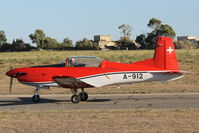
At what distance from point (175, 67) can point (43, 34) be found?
4529 inches

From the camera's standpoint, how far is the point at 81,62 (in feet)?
56.7

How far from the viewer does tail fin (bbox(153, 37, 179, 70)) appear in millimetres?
17250

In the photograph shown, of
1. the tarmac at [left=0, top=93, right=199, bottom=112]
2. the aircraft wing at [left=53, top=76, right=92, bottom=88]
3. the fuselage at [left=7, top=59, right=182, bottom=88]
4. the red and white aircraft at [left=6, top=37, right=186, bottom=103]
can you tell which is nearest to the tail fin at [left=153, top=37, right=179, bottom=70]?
the red and white aircraft at [left=6, top=37, right=186, bottom=103]

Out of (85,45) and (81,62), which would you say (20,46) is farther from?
(81,62)

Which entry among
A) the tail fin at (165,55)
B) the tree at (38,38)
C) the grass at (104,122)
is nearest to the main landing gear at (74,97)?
the tail fin at (165,55)

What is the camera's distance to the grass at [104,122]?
31.6ft

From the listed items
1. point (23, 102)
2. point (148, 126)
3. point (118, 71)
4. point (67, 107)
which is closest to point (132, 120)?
point (148, 126)

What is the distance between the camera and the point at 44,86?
1741 centimetres

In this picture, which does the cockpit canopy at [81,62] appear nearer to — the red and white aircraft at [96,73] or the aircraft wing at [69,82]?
the red and white aircraft at [96,73]

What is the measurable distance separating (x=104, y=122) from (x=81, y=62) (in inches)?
269

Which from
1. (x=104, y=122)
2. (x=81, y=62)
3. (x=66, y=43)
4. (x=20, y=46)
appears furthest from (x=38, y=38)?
(x=104, y=122)

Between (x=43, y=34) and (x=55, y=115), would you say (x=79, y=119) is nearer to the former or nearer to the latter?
(x=55, y=115)

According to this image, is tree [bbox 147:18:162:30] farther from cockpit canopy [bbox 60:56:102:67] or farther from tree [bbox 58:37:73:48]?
cockpit canopy [bbox 60:56:102:67]

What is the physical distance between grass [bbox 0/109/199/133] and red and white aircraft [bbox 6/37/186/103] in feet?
13.3
